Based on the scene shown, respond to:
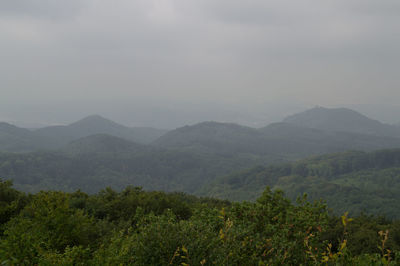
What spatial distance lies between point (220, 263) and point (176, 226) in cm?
209

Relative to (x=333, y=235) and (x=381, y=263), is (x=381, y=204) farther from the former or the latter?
(x=381, y=263)

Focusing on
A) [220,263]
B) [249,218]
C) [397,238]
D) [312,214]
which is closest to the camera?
[220,263]

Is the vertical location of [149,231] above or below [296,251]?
above

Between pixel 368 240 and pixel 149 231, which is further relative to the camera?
pixel 368 240

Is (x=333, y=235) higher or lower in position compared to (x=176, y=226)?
lower

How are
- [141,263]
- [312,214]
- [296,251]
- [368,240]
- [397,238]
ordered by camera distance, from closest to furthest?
[141,263], [296,251], [312,214], [368,240], [397,238]

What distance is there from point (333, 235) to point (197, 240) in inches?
708

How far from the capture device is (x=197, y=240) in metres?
6.82

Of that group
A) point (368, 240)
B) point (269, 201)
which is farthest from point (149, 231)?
point (368, 240)

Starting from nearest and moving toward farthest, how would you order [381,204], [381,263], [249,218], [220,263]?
1. [381,263]
2. [220,263]
3. [249,218]
4. [381,204]

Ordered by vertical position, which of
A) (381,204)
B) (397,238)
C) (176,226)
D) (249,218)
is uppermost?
(176,226)

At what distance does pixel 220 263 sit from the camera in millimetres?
6230

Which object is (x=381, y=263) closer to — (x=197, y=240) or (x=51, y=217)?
(x=197, y=240)

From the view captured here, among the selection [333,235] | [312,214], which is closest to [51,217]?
[312,214]
